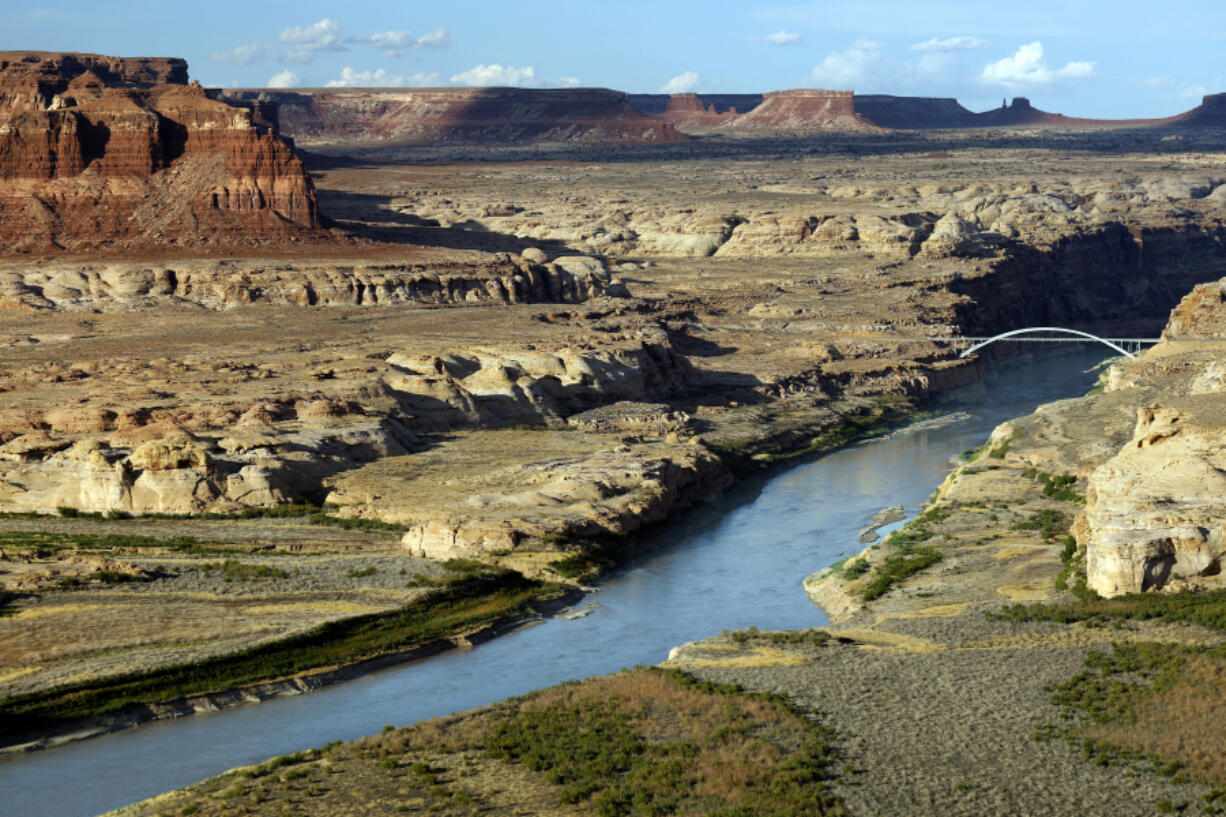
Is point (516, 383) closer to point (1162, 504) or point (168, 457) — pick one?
point (168, 457)

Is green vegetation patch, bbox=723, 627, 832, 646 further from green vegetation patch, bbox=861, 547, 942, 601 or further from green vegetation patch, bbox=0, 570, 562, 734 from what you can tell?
green vegetation patch, bbox=0, 570, 562, 734

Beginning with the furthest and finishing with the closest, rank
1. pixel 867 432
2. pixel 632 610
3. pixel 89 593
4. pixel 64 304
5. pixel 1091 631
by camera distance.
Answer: pixel 64 304, pixel 867 432, pixel 632 610, pixel 89 593, pixel 1091 631

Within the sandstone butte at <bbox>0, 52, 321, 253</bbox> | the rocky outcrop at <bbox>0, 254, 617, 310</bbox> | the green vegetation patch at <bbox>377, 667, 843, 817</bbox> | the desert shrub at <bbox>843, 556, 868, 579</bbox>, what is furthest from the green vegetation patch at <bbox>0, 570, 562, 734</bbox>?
the sandstone butte at <bbox>0, 52, 321, 253</bbox>

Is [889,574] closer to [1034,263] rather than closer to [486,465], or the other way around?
[486,465]

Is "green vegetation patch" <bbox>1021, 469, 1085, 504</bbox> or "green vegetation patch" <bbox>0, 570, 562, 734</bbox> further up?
"green vegetation patch" <bbox>1021, 469, 1085, 504</bbox>

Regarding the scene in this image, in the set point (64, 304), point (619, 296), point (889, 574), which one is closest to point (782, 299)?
point (619, 296)

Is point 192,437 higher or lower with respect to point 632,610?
higher

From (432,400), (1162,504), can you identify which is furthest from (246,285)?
(1162,504)

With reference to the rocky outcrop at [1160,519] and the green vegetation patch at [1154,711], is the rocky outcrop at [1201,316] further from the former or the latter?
the green vegetation patch at [1154,711]
